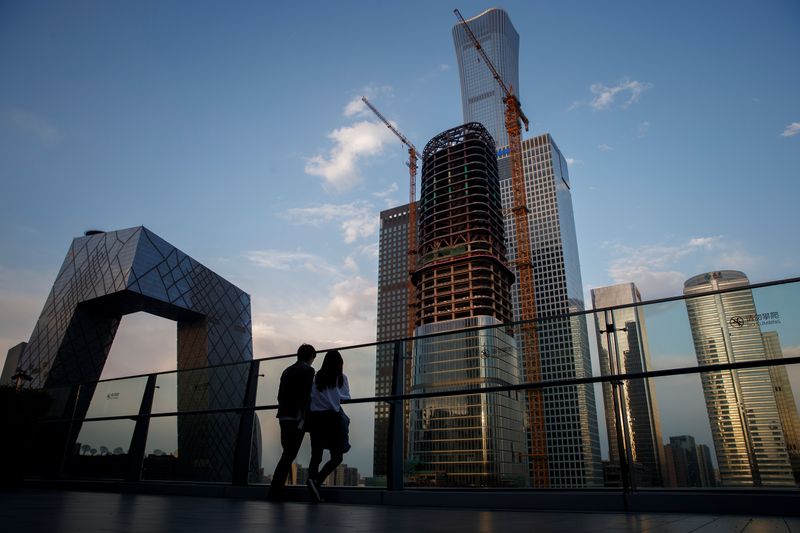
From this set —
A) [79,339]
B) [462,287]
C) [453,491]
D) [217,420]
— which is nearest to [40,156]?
[79,339]

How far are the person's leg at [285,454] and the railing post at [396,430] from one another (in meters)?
1.00

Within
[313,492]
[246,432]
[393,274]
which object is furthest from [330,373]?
[393,274]

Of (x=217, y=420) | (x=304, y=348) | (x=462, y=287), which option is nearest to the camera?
(x=304, y=348)

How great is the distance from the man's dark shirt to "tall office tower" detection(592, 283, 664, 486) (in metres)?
2.95

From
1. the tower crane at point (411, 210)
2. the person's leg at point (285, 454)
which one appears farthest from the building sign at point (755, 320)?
the tower crane at point (411, 210)

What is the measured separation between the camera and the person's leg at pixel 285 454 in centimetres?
486

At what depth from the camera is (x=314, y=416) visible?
4867 millimetres

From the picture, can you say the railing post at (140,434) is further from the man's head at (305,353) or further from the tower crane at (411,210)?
the tower crane at (411,210)

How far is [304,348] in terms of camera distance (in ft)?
17.3

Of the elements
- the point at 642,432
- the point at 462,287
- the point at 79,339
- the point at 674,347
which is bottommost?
the point at 642,432

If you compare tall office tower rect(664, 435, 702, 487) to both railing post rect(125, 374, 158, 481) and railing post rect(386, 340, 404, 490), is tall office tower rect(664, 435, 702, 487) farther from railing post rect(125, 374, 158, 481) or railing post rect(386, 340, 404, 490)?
railing post rect(125, 374, 158, 481)

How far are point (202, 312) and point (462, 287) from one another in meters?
66.3

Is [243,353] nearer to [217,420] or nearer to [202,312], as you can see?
[202,312]

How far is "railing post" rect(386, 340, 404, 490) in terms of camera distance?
460cm
